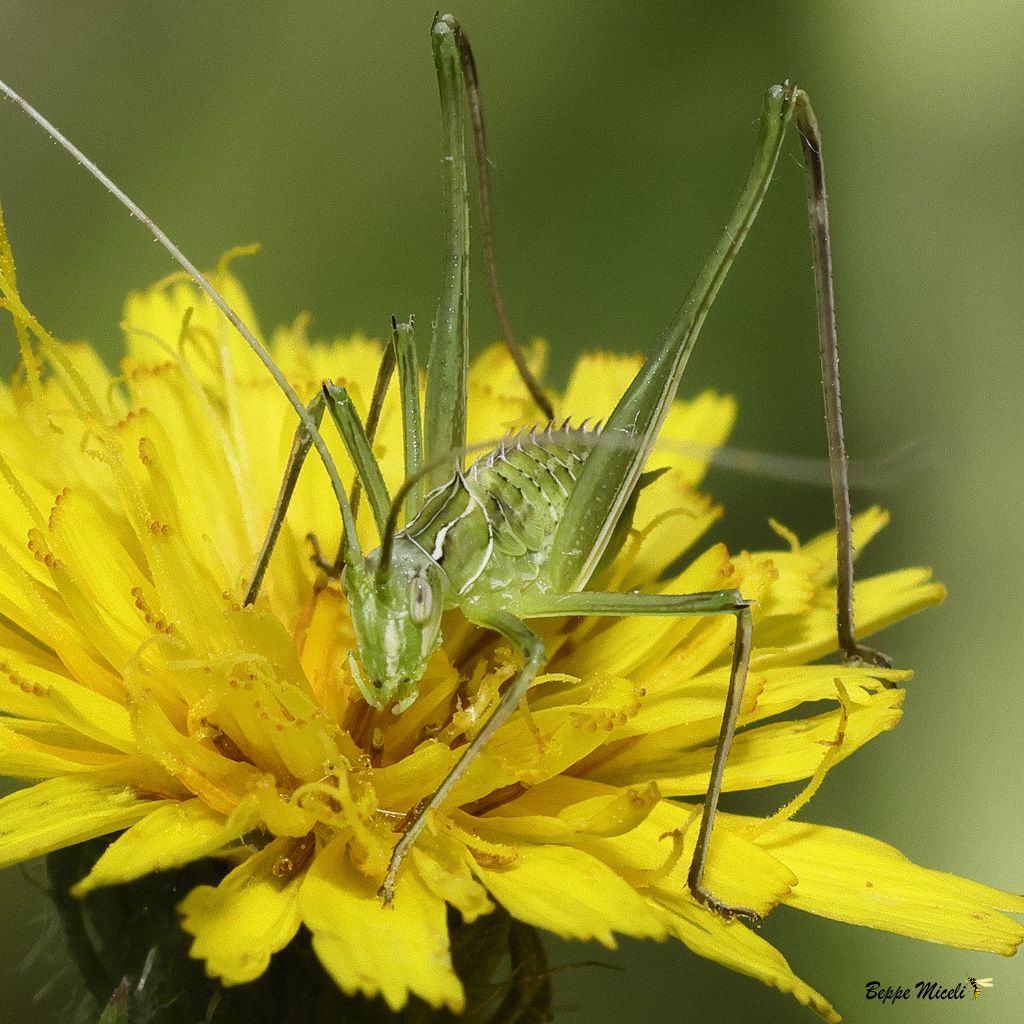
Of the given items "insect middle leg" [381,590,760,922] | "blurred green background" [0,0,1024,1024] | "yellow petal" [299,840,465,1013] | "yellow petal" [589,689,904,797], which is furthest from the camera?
"blurred green background" [0,0,1024,1024]

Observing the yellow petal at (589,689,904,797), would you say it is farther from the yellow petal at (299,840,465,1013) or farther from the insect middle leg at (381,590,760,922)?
the yellow petal at (299,840,465,1013)

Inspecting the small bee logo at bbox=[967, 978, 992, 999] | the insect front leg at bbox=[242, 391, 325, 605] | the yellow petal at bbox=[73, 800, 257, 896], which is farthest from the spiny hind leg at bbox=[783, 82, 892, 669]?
the yellow petal at bbox=[73, 800, 257, 896]

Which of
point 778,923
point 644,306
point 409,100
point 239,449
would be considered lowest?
point 778,923

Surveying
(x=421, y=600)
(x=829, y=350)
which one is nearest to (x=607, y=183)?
(x=829, y=350)

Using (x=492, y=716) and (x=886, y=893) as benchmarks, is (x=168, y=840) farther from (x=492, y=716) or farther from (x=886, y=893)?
(x=886, y=893)

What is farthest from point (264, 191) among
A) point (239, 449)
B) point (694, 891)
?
point (694, 891)

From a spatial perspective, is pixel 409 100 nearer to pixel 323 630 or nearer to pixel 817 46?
pixel 817 46

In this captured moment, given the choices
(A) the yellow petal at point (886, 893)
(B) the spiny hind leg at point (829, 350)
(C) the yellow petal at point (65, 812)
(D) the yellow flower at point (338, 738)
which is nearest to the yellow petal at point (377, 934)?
(D) the yellow flower at point (338, 738)

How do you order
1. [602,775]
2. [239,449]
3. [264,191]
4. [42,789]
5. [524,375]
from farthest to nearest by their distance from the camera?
[264,191]
[524,375]
[239,449]
[602,775]
[42,789]

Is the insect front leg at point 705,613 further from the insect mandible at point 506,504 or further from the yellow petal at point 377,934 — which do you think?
the yellow petal at point 377,934
